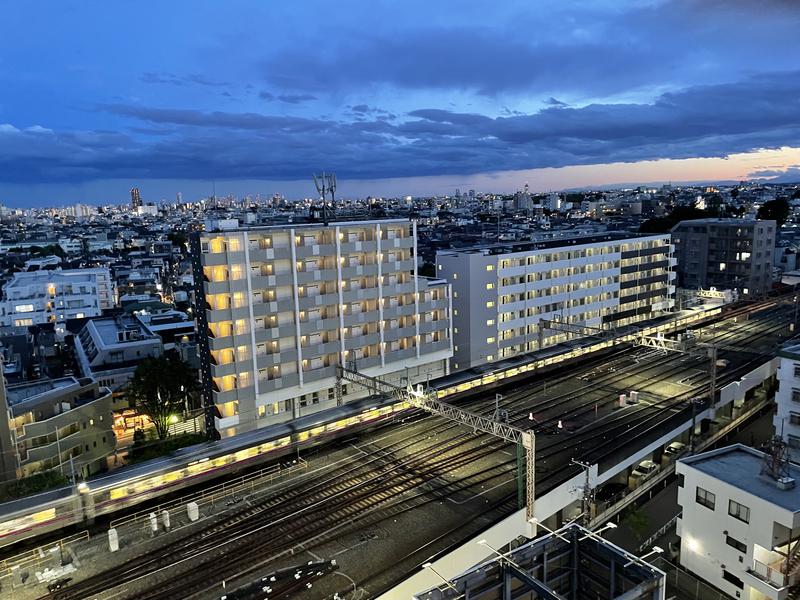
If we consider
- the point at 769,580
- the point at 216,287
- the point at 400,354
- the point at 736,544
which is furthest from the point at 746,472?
the point at 216,287

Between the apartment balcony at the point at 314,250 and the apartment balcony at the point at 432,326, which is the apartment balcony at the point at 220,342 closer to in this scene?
the apartment balcony at the point at 314,250

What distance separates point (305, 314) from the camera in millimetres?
37906

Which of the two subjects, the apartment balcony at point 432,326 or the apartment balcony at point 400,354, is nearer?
the apartment balcony at point 400,354

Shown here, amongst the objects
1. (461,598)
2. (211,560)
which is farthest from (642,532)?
(211,560)

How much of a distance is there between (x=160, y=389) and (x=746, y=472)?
1388 inches

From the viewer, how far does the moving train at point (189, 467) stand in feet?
70.3

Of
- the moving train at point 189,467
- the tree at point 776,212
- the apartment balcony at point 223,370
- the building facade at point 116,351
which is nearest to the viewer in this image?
the moving train at point 189,467

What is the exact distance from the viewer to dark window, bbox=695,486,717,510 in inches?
875

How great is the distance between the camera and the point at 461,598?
42.9 feet

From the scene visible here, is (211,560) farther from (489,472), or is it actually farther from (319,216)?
(319,216)

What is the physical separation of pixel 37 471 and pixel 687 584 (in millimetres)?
35543

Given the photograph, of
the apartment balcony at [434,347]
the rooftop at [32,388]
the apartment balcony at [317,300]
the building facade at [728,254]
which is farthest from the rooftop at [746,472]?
the building facade at [728,254]

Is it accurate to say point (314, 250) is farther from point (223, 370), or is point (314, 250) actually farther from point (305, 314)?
point (223, 370)

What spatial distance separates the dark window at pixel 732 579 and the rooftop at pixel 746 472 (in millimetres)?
3786
